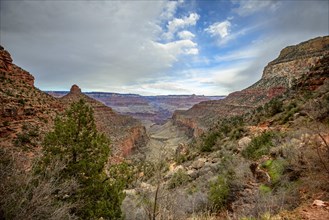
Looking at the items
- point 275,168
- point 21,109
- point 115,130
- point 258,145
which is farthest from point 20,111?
point 115,130

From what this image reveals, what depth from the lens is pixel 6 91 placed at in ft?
90.6

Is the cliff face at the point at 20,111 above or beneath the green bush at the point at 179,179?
above

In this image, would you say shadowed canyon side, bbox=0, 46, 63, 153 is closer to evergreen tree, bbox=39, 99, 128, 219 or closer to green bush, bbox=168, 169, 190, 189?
evergreen tree, bbox=39, 99, 128, 219

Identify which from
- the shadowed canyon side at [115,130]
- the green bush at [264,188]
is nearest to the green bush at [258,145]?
the green bush at [264,188]

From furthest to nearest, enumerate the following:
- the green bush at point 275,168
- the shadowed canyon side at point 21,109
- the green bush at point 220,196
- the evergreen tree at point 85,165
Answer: the shadowed canyon side at point 21,109
the green bush at point 220,196
the green bush at point 275,168
the evergreen tree at point 85,165

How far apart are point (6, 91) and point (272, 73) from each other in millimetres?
66189

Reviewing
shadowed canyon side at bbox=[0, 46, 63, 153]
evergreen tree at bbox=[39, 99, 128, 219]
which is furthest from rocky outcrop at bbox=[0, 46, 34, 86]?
evergreen tree at bbox=[39, 99, 128, 219]

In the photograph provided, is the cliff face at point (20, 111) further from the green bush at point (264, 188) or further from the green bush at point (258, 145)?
the green bush at point (264, 188)

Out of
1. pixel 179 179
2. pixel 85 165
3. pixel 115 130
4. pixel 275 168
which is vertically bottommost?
pixel 115 130

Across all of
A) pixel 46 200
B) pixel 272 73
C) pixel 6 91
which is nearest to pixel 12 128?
pixel 6 91

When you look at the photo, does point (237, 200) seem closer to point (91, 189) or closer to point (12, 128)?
point (91, 189)

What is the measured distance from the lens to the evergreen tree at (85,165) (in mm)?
9133

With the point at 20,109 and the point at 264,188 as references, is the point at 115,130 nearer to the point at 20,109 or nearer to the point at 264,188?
the point at 20,109

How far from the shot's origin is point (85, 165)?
31.3ft
